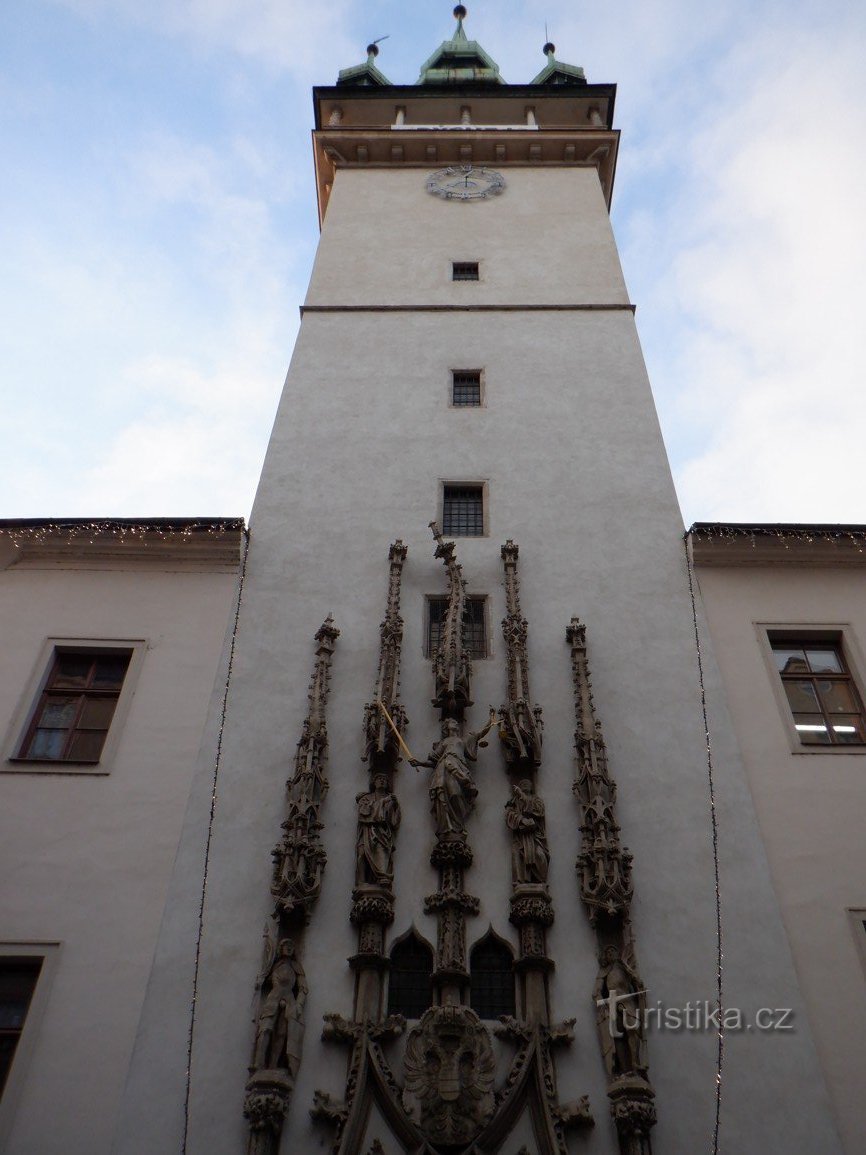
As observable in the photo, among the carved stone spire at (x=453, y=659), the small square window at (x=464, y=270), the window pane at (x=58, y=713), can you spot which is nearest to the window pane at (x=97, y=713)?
the window pane at (x=58, y=713)

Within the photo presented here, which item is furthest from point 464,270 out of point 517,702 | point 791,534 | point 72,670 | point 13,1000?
point 13,1000

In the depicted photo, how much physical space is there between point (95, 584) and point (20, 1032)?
5356mm

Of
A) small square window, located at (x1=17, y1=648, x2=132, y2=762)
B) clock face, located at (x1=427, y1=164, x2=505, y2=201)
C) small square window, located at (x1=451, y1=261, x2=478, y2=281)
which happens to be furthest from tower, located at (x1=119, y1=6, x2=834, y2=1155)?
clock face, located at (x1=427, y1=164, x2=505, y2=201)

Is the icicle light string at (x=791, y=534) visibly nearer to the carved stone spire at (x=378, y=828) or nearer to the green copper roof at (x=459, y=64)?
the carved stone spire at (x=378, y=828)

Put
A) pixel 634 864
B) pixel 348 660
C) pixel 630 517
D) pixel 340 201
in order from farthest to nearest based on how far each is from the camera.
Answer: pixel 340 201 < pixel 630 517 < pixel 348 660 < pixel 634 864

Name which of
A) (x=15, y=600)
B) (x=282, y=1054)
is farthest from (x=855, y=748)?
(x=15, y=600)

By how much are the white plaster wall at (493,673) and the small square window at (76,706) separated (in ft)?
4.47

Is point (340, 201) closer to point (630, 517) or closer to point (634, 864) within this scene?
point (630, 517)

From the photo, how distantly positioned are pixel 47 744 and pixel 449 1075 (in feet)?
17.7

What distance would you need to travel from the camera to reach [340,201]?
21.9m

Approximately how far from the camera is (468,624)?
41.7ft

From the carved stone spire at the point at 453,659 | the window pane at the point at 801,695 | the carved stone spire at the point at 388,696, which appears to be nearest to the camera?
the carved stone spire at the point at 388,696

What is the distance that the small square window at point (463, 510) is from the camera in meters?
14.0

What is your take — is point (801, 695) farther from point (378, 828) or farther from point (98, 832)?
point (98, 832)
